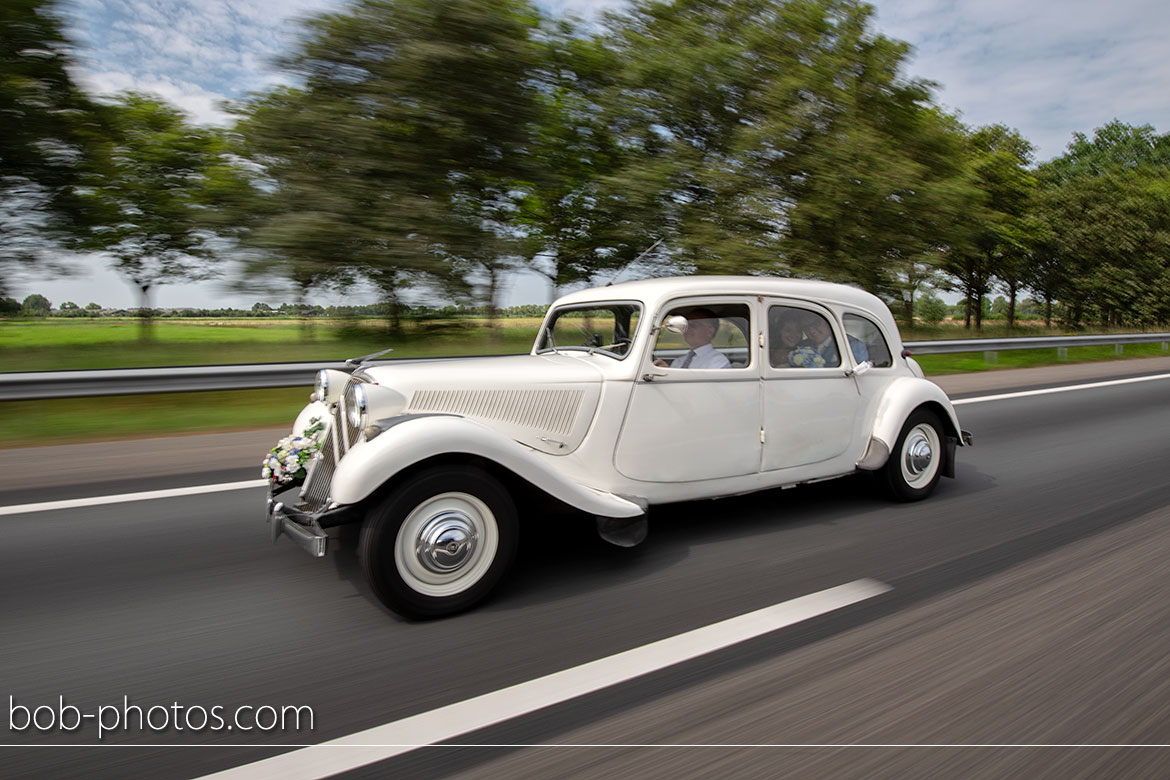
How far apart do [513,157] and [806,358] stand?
10.0 metres

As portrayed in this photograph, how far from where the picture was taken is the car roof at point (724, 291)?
13.3ft

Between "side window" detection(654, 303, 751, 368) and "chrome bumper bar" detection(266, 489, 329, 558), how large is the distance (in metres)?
2.00

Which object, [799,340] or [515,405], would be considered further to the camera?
[799,340]

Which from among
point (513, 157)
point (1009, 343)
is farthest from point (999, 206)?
point (513, 157)

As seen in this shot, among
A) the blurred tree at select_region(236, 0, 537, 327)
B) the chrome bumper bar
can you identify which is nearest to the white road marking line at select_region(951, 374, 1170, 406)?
the blurred tree at select_region(236, 0, 537, 327)

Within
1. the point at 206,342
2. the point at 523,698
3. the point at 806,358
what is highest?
the point at 206,342

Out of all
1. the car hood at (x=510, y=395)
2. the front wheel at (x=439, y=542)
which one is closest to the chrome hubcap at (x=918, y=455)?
the car hood at (x=510, y=395)

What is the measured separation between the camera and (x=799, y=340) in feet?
14.6

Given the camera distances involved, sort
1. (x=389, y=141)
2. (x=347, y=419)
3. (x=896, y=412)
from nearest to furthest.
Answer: (x=347, y=419) → (x=896, y=412) → (x=389, y=141)

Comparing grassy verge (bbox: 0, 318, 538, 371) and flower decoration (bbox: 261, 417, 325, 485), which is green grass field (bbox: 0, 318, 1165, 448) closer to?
grassy verge (bbox: 0, 318, 538, 371)

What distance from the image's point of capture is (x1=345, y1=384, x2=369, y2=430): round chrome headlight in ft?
10.8

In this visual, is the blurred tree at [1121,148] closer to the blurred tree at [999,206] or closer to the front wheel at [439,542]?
the blurred tree at [999,206]

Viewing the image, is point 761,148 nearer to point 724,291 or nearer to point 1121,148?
point 724,291

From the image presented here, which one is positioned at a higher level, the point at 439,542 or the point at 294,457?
the point at 294,457
